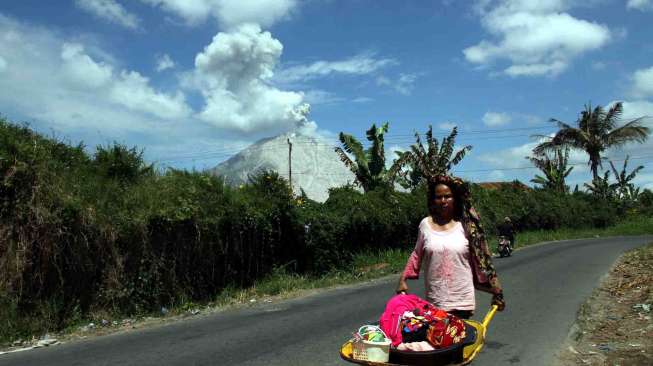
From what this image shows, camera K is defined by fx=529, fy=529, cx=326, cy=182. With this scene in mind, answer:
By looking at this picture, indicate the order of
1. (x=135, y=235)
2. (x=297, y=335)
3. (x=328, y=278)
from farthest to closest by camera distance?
(x=328, y=278) < (x=135, y=235) < (x=297, y=335)

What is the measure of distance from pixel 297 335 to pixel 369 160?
18170 mm

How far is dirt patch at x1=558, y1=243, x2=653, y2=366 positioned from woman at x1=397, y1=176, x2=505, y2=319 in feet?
10.6

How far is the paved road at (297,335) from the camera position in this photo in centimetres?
691

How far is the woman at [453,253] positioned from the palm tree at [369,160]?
71.0 ft

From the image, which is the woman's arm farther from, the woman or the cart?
the cart

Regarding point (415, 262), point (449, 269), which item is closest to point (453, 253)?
point (449, 269)

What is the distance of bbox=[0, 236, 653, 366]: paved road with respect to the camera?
6.91 metres

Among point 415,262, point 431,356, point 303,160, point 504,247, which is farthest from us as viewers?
point 303,160

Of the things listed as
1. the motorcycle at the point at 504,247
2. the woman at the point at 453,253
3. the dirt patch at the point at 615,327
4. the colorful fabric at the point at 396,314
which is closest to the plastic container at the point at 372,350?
the colorful fabric at the point at 396,314

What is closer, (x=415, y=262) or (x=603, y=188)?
(x=415, y=262)

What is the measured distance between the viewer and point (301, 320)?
376 inches

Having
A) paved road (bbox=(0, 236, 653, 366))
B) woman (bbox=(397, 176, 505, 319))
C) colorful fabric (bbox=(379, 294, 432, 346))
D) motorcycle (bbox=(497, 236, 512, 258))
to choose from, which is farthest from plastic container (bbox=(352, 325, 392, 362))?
motorcycle (bbox=(497, 236, 512, 258))

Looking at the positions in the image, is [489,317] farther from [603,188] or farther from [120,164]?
[603,188]

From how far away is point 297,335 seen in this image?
26.8 ft
